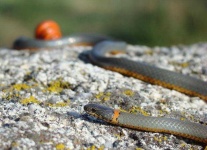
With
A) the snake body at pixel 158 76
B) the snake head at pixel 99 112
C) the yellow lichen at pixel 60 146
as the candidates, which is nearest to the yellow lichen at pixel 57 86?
the snake head at pixel 99 112

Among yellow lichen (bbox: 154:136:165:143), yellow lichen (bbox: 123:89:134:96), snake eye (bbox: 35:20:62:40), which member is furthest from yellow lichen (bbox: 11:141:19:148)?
snake eye (bbox: 35:20:62:40)

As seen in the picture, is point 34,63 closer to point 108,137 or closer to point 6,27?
point 108,137

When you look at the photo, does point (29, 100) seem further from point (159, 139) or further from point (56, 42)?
point (56, 42)

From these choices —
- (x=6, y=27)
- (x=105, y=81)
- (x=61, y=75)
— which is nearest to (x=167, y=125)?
(x=105, y=81)

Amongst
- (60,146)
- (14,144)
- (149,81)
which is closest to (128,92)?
(149,81)

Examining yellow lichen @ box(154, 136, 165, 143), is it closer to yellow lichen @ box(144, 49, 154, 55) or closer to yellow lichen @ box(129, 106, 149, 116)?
yellow lichen @ box(129, 106, 149, 116)

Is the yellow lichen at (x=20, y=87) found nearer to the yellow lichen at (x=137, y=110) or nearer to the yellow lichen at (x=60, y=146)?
the yellow lichen at (x=137, y=110)
